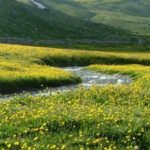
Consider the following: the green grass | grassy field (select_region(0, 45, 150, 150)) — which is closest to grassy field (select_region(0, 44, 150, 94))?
grassy field (select_region(0, 45, 150, 150))

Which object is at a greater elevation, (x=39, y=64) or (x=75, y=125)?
(x=75, y=125)

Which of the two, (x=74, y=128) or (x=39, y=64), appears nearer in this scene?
(x=74, y=128)

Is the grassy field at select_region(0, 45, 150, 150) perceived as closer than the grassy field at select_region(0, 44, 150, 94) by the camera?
Yes

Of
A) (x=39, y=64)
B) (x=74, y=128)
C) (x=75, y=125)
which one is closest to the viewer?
(x=74, y=128)

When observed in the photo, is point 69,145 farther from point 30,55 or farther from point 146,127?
point 30,55

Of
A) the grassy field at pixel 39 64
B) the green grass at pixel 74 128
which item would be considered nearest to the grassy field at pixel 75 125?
the green grass at pixel 74 128

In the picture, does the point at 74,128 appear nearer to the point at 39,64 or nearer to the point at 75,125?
the point at 75,125

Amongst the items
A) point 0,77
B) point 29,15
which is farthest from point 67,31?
point 0,77

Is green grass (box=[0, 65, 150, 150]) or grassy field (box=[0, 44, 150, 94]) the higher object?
green grass (box=[0, 65, 150, 150])

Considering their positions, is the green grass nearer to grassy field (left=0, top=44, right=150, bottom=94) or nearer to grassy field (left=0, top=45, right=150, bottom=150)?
grassy field (left=0, top=45, right=150, bottom=150)

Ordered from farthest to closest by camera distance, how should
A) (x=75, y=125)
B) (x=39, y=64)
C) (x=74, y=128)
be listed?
(x=39, y=64) → (x=75, y=125) → (x=74, y=128)

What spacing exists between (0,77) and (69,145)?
20.6 meters

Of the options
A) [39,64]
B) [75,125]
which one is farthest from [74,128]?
[39,64]

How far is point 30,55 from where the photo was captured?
60.3 m
